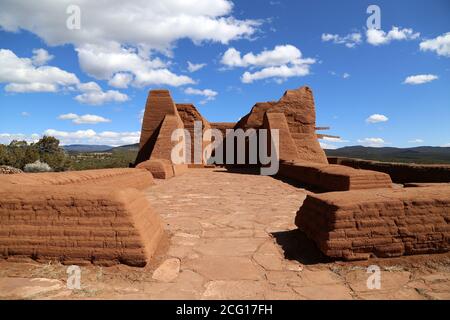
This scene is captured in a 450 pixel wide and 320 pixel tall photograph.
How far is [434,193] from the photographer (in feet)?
11.2

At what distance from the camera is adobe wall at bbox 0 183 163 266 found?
2.93 meters

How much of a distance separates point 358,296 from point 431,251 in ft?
3.82

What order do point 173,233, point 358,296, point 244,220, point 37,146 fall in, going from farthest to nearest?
point 37,146, point 244,220, point 173,233, point 358,296

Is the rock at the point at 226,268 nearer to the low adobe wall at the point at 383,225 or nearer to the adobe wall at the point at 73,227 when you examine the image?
the adobe wall at the point at 73,227

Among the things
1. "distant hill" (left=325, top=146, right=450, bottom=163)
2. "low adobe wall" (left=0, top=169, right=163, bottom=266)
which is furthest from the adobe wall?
"distant hill" (left=325, top=146, right=450, bottom=163)

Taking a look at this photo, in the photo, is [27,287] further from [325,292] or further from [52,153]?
[52,153]

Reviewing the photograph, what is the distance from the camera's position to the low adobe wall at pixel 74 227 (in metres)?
2.93

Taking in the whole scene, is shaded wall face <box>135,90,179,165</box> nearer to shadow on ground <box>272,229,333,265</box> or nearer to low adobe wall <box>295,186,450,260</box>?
shadow on ground <box>272,229,333,265</box>

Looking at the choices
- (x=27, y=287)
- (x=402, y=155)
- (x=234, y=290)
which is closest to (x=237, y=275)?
(x=234, y=290)

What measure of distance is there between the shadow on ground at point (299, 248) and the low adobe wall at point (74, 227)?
4.58 ft
